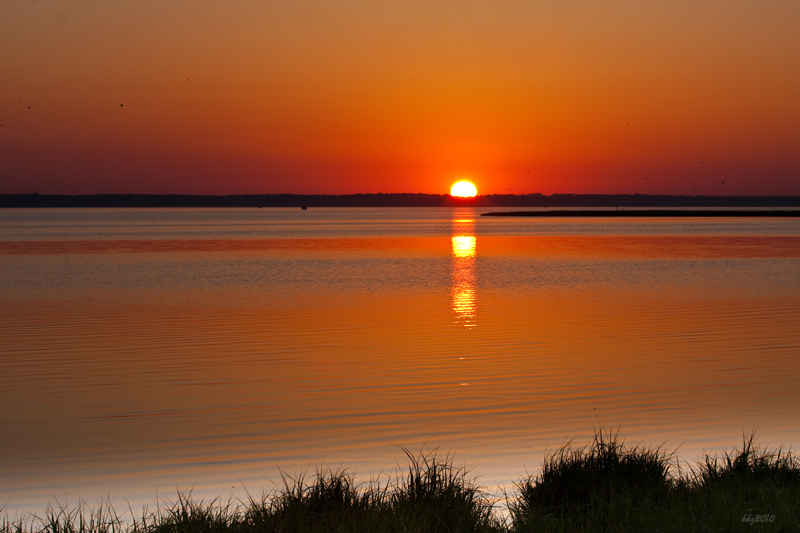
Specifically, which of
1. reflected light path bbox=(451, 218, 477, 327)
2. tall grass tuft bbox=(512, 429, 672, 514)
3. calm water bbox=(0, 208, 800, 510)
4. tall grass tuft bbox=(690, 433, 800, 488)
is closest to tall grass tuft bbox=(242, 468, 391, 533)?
tall grass tuft bbox=(512, 429, 672, 514)

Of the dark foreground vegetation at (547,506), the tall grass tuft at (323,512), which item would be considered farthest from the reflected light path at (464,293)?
the tall grass tuft at (323,512)

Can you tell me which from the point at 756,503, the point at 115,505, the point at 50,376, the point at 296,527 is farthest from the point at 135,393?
the point at 756,503

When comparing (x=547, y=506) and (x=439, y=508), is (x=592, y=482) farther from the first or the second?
(x=439, y=508)

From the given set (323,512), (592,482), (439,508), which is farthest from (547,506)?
(323,512)

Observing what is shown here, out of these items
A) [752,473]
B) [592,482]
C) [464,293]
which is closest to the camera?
[592,482]

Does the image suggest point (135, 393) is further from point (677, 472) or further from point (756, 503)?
point (756, 503)

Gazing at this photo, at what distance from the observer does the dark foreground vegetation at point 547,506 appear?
17.9ft

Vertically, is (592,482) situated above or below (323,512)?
above

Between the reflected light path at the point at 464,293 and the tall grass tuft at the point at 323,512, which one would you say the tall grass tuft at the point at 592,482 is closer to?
the tall grass tuft at the point at 323,512

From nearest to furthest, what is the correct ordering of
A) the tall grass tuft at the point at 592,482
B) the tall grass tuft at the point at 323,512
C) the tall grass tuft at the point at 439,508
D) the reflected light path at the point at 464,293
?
1. the tall grass tuft at the point at 323,512
2. the tall grass tuft at the point at 439,508
3. the tall grass tuft at the point at 592,482
4. the reflected light path at the point at 464,293

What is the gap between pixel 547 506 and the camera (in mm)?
6289

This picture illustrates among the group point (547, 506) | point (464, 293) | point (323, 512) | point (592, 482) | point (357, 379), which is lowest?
point (323, 512)

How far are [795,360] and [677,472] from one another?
7.91m

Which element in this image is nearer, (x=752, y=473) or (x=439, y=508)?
(x=439, y=508)
